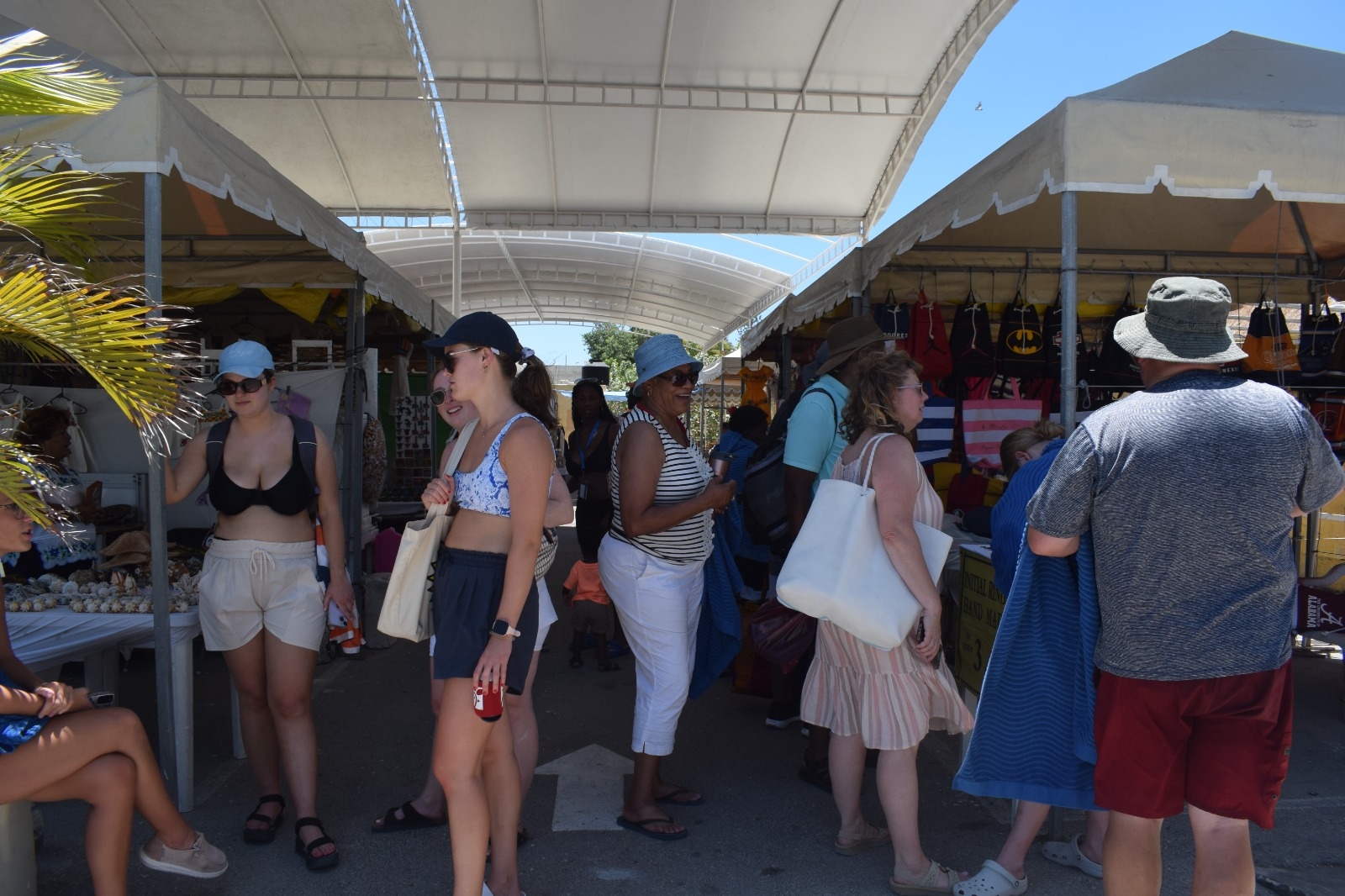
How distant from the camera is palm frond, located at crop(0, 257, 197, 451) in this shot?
2.72m

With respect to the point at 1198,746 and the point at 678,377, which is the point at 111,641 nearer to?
the point at 678,377

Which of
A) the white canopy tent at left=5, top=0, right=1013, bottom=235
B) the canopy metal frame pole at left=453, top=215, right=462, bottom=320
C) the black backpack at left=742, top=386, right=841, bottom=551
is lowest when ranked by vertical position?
the black backpack at left=742, top=386, right=841, bottom=551

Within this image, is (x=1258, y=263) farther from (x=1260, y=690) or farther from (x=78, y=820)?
(x=78, y=820)

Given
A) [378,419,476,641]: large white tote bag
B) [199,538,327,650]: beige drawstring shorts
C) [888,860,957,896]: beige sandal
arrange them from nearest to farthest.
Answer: [378,419,476,641]: large white tote bag < [888,860,957,896]: beige sandal < [199,538,327,650]: beige drawstring shorts

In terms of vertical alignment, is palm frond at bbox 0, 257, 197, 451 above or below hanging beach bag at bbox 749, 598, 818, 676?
above

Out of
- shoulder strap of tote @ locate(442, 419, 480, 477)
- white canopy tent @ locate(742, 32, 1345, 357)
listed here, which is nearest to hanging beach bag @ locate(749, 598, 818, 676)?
white canopy tent @ locate(742, 32, 1345, 357)

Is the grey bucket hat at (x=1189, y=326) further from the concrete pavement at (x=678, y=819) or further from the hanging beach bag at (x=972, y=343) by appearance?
the hanging beach bag at (x=972, y=343)

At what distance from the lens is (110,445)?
666 centimetres

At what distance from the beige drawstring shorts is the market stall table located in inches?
14.7

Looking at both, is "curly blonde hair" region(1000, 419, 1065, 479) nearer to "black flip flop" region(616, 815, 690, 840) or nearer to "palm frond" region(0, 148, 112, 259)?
"black flip flop" region(616, 815, 690, 840)

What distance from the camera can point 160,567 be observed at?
366cm

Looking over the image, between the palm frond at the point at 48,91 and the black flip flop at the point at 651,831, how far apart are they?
302cm

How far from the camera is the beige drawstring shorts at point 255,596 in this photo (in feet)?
11.5

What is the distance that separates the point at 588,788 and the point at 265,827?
1279mm
